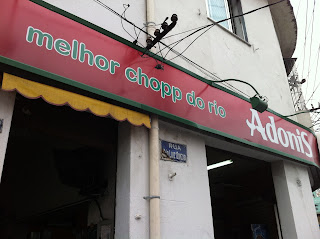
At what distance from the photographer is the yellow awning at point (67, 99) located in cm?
299

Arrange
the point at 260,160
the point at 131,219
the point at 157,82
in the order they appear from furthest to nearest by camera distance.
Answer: the point at 260,160, the point at 157,82, the point at 131,219

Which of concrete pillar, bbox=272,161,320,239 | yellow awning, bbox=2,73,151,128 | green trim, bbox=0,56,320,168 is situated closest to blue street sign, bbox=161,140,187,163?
green trim, bbox=0,56,320,168

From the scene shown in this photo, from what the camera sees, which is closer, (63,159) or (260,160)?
(63,159)

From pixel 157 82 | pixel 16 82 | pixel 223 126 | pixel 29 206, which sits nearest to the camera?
pixel 16 82

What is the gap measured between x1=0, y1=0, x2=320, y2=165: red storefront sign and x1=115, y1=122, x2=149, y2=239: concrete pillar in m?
0.49

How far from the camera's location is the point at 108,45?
3.92 m

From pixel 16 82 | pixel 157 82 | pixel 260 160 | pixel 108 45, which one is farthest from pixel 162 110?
pixel 260 160

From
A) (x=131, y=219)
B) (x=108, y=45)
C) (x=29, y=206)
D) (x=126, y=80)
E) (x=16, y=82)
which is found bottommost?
(x=131, y=219)

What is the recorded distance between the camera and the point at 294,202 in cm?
637

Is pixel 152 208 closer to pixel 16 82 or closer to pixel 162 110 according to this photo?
pixel 162 110

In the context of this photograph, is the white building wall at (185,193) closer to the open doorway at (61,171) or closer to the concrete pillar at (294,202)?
the open doorway at (61,171)

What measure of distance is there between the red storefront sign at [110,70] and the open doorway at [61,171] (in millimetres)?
789

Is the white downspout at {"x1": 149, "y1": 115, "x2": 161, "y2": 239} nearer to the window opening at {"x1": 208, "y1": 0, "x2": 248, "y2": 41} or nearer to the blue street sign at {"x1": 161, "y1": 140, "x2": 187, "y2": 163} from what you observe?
the blue street sign at {"x1": 161, "y1": 140, "x2": 187, "y2": 163}

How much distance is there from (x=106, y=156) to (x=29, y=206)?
14.8ft
